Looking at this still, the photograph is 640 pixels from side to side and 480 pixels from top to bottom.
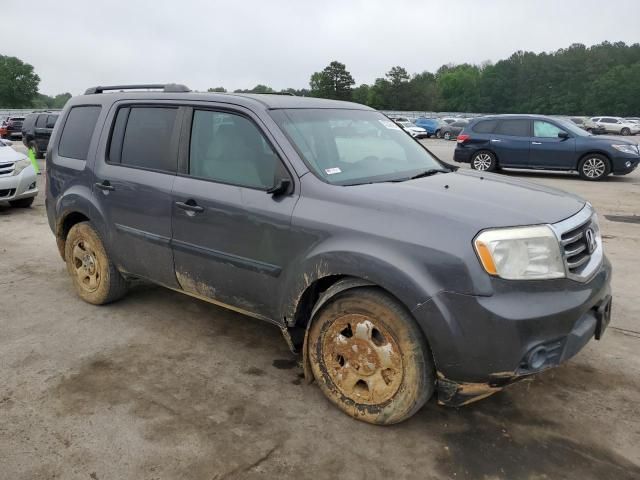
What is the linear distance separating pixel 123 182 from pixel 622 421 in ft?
11.8

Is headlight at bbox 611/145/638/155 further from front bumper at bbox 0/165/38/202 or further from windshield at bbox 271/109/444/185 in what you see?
front bumper at bbox 0/165/38/202

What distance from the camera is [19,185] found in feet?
29.9

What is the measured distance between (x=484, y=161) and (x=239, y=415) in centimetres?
1282

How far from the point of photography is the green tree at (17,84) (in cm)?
9288

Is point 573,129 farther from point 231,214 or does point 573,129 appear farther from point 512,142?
point 231,214

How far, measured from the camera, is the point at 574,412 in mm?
3072

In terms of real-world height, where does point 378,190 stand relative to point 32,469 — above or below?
above

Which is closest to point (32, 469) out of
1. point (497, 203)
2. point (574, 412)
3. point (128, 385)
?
point (128, 385)

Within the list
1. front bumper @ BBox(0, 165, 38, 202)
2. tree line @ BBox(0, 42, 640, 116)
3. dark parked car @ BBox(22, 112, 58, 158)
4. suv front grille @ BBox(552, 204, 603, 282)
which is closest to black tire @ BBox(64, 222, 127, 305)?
suv front grille @ BBox(552, 204, 603, 282)

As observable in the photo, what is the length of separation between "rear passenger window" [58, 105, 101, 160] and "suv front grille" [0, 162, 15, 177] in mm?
5079

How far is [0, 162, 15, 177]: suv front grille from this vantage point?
8.91 m

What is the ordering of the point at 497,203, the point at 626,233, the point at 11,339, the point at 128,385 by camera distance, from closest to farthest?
the point at 497,203 < the point at 128,385 < the point at 11,339 < the point at 626,233

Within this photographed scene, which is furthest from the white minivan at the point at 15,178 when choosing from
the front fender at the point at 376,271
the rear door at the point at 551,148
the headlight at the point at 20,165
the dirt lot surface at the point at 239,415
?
the rear door at the point at 551,148

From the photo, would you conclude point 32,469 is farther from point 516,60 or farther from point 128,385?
point 516,60
